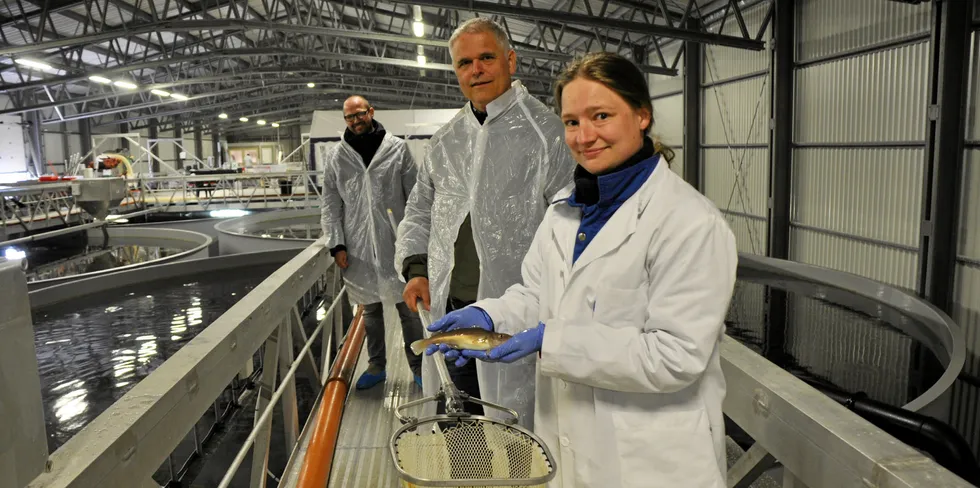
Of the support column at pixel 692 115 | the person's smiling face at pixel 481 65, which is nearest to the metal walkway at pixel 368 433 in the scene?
the person's smiling face at pixel 481 65

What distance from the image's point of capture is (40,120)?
17.3 meters

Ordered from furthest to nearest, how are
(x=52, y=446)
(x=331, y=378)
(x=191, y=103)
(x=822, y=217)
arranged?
(x=191, y=103), (x=822, y=217), (x=331, y=378), (x=52, y=446)

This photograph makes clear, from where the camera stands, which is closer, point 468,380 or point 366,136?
point 468,380

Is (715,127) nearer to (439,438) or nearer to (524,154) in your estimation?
(524,154)

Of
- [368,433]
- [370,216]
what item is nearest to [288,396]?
[368,433]

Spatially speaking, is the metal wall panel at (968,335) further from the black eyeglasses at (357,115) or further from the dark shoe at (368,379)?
the black eyeglasses at (357,115)

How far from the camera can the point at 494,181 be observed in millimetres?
1763

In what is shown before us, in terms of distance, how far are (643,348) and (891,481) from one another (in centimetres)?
35

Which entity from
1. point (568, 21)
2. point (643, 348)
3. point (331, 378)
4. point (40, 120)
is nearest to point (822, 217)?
point (568, 21)

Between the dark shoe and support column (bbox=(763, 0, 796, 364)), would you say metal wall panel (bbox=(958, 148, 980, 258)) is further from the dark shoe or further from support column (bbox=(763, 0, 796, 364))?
the dark shoe

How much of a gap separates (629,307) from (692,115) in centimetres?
993

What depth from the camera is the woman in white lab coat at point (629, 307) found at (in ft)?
3.05

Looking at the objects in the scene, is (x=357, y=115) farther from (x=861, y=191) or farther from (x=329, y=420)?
(x=861, y=191)

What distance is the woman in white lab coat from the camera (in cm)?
93
